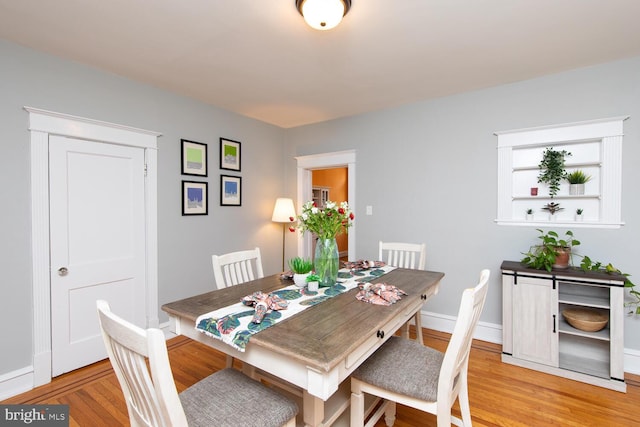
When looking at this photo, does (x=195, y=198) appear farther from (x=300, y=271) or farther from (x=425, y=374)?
(x=425, y=374)

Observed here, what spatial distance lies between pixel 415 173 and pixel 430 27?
1648 millimetres

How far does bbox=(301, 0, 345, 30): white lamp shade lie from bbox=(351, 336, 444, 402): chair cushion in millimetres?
1862

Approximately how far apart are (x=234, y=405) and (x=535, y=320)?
245cm

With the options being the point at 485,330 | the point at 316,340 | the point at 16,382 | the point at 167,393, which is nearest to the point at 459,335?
the point at 316,340

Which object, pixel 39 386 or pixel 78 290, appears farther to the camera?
pixel 78 290

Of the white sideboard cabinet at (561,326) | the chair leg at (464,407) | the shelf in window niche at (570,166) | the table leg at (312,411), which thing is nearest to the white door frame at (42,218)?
the table leg at (312,411)

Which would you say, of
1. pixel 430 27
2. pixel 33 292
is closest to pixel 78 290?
pixel 33 292

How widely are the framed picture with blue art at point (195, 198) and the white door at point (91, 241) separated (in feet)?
1.33

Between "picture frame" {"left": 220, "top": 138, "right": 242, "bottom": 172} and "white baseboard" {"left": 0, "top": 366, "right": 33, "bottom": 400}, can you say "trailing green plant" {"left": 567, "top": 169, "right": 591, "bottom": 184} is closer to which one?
"picture frame" {"left": 220, "top": 138, "right": 242, "bottom": 172}

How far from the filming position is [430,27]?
1.94 metres

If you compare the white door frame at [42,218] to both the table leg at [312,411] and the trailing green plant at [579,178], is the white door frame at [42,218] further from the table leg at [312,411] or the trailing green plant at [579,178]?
the trailing green plant at [579,178]

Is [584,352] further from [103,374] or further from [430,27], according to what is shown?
[103,374]

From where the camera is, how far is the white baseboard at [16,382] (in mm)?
2092

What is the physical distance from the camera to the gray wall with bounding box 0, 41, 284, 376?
7.00ft
